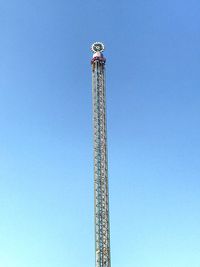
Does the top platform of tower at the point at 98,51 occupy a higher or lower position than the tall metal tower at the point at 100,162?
higher

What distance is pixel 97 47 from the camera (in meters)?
106

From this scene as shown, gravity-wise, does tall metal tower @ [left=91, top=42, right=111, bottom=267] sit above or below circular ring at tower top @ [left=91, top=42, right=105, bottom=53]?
below

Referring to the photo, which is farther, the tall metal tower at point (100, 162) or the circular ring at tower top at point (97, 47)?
the circular ring at tower top at point (97, 47)

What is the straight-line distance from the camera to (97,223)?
9294 cm

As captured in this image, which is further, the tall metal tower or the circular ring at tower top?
the circular ring at tower top

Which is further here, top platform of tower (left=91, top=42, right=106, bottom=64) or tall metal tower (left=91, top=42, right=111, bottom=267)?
top platform of tower (left=91, top=42, right=106, bottom=64)

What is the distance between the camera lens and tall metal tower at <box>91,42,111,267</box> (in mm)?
91188

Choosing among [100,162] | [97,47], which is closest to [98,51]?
[97,47]

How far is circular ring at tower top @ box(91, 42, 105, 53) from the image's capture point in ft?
347

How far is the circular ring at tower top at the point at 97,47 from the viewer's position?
105631 millimetres

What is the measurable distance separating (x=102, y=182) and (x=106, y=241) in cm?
1148

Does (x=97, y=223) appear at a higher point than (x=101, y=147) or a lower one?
lower

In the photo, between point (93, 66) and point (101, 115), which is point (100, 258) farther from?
point (93, 66)

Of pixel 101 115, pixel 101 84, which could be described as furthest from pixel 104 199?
pixel 101 84
